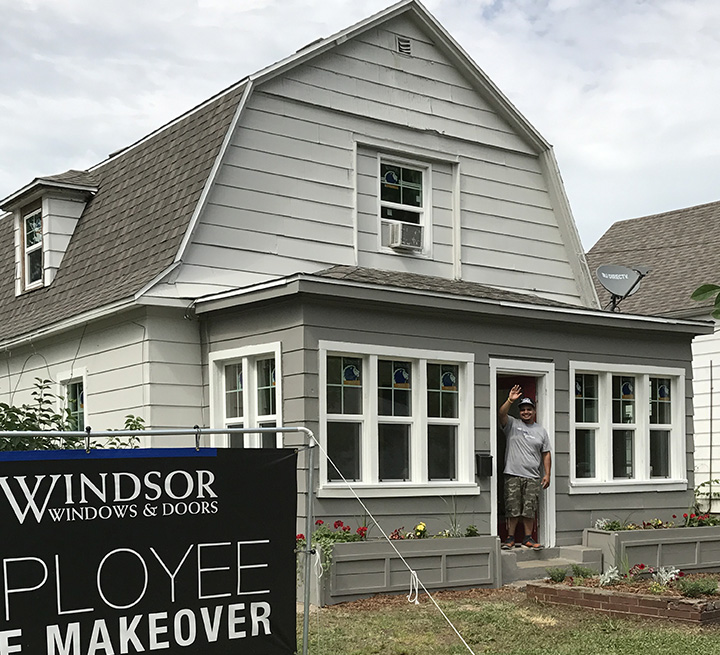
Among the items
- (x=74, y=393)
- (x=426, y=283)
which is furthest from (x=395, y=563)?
(x=74, y=393)

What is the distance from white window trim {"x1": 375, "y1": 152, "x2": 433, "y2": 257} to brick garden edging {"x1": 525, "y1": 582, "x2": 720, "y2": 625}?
5.65 metres

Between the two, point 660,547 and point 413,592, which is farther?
point 660,547

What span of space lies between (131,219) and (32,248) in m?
2.63

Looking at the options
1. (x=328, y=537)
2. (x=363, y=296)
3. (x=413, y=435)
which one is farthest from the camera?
(x=413, y=435)

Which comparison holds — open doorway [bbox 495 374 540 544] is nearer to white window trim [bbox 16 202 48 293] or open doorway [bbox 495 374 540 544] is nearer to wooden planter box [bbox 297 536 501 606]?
wooden planter box [bbox 297 536 501 606]

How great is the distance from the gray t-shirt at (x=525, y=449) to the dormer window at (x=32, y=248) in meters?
7.49

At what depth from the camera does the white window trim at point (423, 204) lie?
14.8 meters

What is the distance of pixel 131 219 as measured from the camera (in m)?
14.5

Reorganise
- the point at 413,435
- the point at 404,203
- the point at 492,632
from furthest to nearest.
A: the point at 404,203
the point at 413,435
the point at 492,632

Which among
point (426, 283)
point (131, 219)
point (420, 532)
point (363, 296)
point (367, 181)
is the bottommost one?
point (420, 532)

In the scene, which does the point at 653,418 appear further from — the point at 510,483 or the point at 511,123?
the point at 511,123

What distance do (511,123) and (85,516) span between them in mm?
11870

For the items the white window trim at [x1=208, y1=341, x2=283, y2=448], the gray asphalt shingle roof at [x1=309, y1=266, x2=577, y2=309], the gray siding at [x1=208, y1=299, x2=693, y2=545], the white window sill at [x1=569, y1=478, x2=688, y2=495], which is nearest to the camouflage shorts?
the gray siding at [x1=208, y1=299, x2=693, y2=545]

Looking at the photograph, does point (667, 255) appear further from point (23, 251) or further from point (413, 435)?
point (23, 251)
